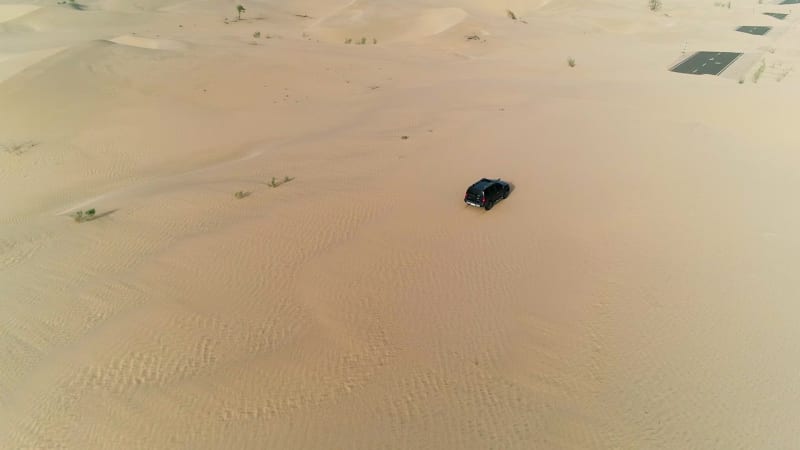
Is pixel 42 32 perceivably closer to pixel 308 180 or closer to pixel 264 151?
pixel 264 151

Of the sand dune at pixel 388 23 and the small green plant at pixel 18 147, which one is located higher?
the sand dune at pixel 388 23

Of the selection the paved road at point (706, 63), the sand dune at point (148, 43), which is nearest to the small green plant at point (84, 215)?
the sand dune at point (148, 43)

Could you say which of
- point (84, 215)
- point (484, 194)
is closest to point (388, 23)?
point (484, 194)

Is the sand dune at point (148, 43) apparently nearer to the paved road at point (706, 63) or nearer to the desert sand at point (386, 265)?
the desert sand at point (386, 265)

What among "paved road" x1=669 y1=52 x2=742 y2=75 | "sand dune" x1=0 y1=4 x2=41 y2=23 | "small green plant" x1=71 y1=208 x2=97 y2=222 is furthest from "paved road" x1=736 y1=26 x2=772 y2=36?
"sand dune" x1=0 y1=4 x2=41 y2=23

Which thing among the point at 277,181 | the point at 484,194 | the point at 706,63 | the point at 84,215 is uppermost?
the point at 706,63

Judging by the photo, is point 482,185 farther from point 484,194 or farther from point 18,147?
point 18,147
